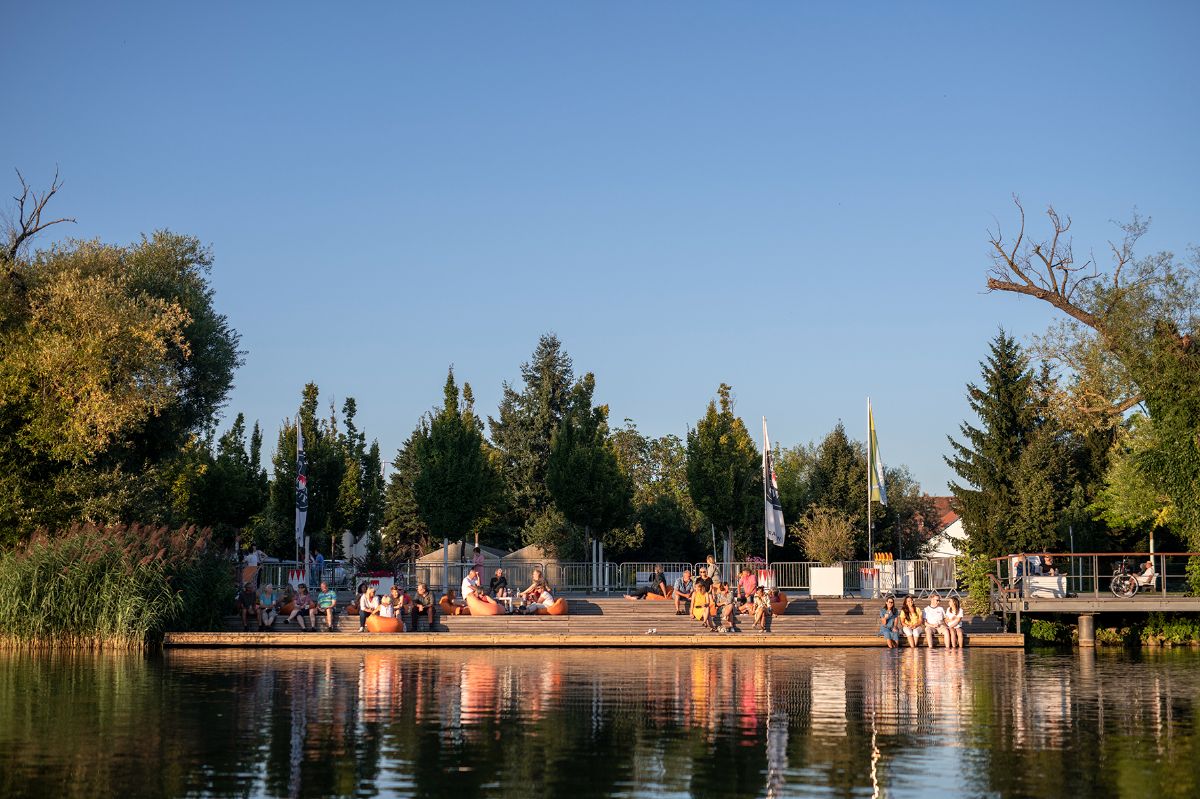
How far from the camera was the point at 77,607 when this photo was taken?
89.6ft

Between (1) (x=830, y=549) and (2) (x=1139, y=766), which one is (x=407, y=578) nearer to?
(1) (x=830, y=549)

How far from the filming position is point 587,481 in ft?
150

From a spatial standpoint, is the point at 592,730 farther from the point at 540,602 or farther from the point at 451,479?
the point at 451,479

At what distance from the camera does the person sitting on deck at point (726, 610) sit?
3161cm

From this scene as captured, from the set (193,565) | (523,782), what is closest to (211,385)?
(193,565)

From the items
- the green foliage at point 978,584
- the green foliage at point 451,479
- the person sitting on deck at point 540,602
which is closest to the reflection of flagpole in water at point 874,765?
the person sitting on deck at point 540,602

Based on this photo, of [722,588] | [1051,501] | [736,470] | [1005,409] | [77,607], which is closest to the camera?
[77,607]

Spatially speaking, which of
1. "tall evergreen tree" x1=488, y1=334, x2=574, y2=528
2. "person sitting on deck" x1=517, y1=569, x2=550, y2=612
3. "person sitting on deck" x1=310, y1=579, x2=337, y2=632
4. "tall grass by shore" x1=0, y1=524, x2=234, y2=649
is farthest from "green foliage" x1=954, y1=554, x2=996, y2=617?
"tall evergreen tree" x1=488, y1=334, x2=574, y2=528

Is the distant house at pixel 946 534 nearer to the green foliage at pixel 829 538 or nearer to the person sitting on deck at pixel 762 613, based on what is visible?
the green foliage at pixel 829 538

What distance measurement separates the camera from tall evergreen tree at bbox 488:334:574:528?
216 ft

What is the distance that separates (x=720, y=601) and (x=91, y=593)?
14724 millimetres

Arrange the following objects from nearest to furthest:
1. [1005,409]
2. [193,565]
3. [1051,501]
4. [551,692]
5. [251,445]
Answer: [551,692], [193,565], [1051,501], [1005,409], [251,445]

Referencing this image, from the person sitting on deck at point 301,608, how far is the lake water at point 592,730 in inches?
241

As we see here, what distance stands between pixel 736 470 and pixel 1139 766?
117 ft
